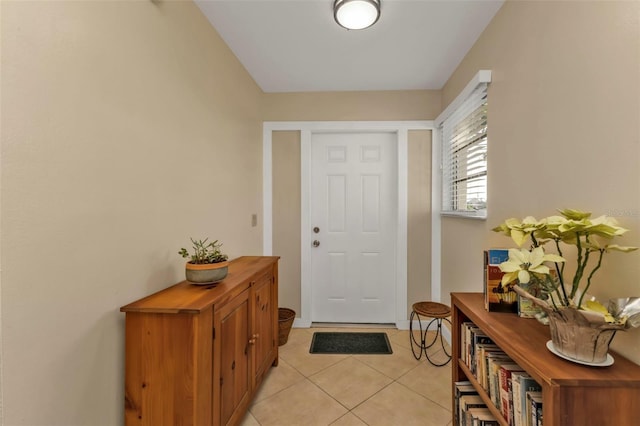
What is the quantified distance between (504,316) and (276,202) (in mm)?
2188

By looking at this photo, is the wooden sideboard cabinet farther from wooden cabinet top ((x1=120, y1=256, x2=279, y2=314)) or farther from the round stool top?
the round stool top

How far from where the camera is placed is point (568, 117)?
44.1 inches

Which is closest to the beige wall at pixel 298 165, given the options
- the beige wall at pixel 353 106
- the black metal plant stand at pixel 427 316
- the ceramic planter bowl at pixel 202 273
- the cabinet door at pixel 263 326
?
the beige wall at pixel 353 106

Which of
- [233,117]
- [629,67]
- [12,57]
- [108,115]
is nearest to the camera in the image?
[12,57]

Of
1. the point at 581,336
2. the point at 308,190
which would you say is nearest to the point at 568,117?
the point at 581,336

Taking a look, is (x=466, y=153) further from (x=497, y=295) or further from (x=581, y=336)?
(x=581, y=336)

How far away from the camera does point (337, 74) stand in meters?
2.44

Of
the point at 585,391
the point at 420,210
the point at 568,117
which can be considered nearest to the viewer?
the point at 585,391

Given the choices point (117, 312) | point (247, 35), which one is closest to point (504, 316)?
point (117, 312)

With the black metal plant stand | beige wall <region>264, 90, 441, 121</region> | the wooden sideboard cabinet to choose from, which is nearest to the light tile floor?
the black metal plant stand

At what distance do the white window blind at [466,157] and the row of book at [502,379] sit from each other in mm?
906

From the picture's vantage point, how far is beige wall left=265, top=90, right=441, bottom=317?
2.75m

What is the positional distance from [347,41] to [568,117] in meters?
1.46

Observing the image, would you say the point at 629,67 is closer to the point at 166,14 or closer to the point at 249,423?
the point at 166,14
